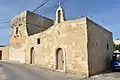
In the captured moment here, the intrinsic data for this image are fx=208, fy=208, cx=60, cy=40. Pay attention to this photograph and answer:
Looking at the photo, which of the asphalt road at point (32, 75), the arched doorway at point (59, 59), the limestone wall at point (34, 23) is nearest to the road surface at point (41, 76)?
the asphalt road at point (32, 75)

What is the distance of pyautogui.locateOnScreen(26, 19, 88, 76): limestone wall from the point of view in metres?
17.8

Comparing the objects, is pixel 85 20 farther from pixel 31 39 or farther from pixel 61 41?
pixel 31 39

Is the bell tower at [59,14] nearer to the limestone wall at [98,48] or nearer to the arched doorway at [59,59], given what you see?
the limestone wall at [98,48]

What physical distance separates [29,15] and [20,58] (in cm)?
684

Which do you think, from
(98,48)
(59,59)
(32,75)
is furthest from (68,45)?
(32,75)

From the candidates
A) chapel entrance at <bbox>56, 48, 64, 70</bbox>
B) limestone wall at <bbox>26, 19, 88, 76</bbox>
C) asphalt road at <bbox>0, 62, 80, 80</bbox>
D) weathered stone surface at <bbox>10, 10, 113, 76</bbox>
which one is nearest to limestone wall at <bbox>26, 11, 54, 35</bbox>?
weathered stone surface at <bbox>10, 10, 113, 76</bbox>

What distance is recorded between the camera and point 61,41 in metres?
19.8

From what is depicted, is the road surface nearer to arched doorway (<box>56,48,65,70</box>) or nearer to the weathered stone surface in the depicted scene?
the weathered stone surface

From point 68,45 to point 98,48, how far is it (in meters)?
2.98

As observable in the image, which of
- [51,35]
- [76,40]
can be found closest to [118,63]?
[76,40]

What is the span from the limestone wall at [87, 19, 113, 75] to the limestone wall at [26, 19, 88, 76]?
0.59m

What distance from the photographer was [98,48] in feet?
64.7

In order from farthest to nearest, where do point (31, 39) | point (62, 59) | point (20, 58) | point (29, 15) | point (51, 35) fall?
1. point (29, 15)
2. point (20, 58)
3. point (31, 39)
4. point (51, 35)
5. point (62, 59)

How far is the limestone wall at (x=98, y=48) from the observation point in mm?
17953
